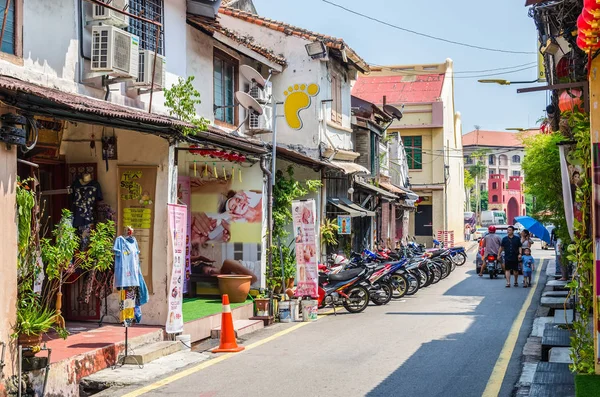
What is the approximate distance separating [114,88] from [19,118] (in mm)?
3504

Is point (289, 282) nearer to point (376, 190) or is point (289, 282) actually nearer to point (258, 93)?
point (258, 93)

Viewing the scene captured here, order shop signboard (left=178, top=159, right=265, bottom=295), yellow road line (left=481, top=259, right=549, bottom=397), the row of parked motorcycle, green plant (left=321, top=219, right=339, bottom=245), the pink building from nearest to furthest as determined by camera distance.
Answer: yellow road line (left=481, top=259, right=549, bottom=397)
shop signboard (left=178, top=159, right=265, bottom=295)
the row of parked motorcycle
green plant (left=321, top=219, right=339, bottom=245)
the pink building

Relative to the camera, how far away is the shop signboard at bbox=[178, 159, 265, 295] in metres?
16.3

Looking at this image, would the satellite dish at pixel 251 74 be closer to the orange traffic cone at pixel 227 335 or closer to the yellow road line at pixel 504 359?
the orange traffic cone at pixel 227 335

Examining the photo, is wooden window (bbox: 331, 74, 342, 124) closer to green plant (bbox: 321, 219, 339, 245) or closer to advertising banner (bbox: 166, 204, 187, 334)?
green plant (bbox: 321, 219, 339, 245)

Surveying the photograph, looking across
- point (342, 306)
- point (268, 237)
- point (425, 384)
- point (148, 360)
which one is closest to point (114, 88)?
point (148, 360)

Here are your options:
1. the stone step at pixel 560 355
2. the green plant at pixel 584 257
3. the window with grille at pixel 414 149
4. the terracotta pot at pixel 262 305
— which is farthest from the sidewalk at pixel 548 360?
the window with grille at pixel 414 149

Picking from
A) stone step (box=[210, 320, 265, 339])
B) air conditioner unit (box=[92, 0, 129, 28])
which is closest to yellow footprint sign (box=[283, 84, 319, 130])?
stone step (box=[210, 320, 265, 339])

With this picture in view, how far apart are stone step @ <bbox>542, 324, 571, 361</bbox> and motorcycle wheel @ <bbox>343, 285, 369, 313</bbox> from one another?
5.96 metres

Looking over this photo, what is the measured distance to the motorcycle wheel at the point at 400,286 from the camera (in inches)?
781

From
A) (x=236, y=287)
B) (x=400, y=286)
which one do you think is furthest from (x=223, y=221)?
(x=400, y=286)

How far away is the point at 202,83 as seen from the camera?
626 inches

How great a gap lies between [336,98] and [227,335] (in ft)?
43.8

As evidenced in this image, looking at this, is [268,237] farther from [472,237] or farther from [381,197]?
[472,237]
